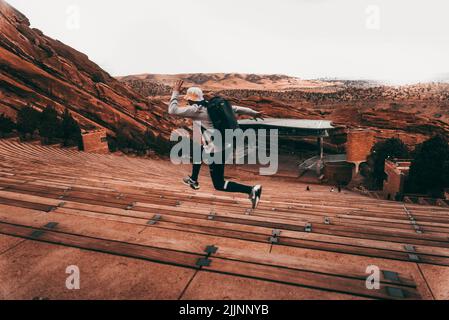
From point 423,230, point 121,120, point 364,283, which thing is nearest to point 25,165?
point 364,283

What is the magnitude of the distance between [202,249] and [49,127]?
17723mm

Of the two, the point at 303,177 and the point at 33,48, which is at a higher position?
the point at 33,48

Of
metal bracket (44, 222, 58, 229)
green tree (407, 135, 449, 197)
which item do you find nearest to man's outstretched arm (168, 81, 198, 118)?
metal bracket (44, 222, 58, 229)

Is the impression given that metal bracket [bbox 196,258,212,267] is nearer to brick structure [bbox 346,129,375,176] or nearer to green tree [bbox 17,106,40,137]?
green tree [bbox 17,106,40,137]

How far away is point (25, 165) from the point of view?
933 centimetres

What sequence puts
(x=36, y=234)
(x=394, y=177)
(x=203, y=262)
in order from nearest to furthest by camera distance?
(x=203, y=262)
(x=36, y=234)
(x=394, y=177)

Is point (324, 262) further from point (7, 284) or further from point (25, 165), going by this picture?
point (25, 165)

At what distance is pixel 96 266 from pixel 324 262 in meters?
2.81

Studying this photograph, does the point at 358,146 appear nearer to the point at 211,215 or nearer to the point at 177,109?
the point at 211,215

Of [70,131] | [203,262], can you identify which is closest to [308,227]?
[203,262]

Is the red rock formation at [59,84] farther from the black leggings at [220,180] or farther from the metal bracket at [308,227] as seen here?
the metal bracket at [308,227]

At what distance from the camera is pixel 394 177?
22.9 m

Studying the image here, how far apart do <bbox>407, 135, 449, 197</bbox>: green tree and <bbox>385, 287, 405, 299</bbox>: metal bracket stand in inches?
858

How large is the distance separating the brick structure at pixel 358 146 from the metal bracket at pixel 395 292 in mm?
31131
